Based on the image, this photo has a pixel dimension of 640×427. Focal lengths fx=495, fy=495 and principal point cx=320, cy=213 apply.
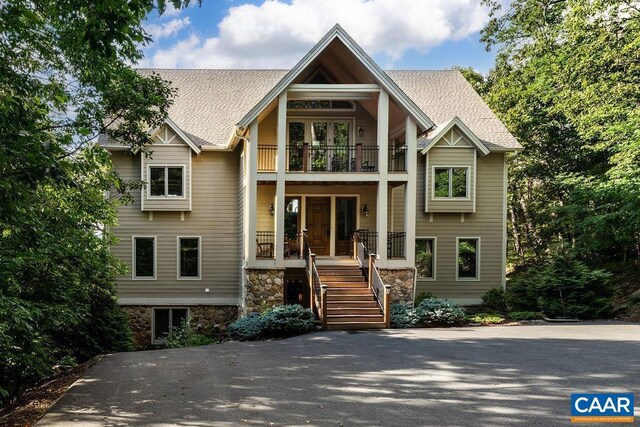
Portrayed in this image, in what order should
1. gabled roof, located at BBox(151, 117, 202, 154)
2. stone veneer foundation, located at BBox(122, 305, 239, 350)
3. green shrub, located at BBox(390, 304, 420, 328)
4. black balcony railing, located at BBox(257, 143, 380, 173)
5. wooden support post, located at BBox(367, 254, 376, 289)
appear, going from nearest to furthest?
green shrub, located at BBox(390, 304, 420, 328), wooden support post, located at BBox(367, 254, 376, 289), black balcony railing, located at BBox(257, 143, 380, 173), gabled roof, located at BBox(151, 117, 202, 154), stone veneer foundation, located at BBox(122, 305, 239, 350)

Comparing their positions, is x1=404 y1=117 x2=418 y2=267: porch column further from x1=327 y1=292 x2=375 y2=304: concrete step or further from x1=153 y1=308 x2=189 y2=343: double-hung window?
x1=153 y1=308 x2=189 y2=343: double-hung window

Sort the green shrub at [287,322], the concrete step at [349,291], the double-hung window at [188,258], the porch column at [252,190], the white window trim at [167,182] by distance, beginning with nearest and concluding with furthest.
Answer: the green shrub at [287,322] → the concrete step at [349,291] → the porch column at [252,190] → the white window trim at [167,182] → the double-hung window at [188,258]

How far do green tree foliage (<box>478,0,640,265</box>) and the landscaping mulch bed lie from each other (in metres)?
15.3

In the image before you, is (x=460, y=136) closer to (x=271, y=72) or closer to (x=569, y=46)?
(x=569, y=46)

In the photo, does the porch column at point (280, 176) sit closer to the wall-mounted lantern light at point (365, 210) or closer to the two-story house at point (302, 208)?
the two-story house at point (302, 208)

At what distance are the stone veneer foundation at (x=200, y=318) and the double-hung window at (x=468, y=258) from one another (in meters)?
8.80

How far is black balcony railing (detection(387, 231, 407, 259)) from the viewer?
16.8 m

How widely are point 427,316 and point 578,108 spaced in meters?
11.0

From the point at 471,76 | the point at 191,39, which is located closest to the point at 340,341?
the point at 191,39

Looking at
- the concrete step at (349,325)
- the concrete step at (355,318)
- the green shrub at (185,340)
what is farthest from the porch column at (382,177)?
the green shrub at (185,340)

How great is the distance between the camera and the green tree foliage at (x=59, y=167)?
5453 millimetres

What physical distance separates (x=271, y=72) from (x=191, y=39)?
14.7 feet

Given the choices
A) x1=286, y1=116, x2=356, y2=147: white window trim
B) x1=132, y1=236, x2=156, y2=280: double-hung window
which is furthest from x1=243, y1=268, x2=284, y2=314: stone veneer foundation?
x1=286, y1=116, x2=356, y2=147: white window trim

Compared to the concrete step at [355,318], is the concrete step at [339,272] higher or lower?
higher
